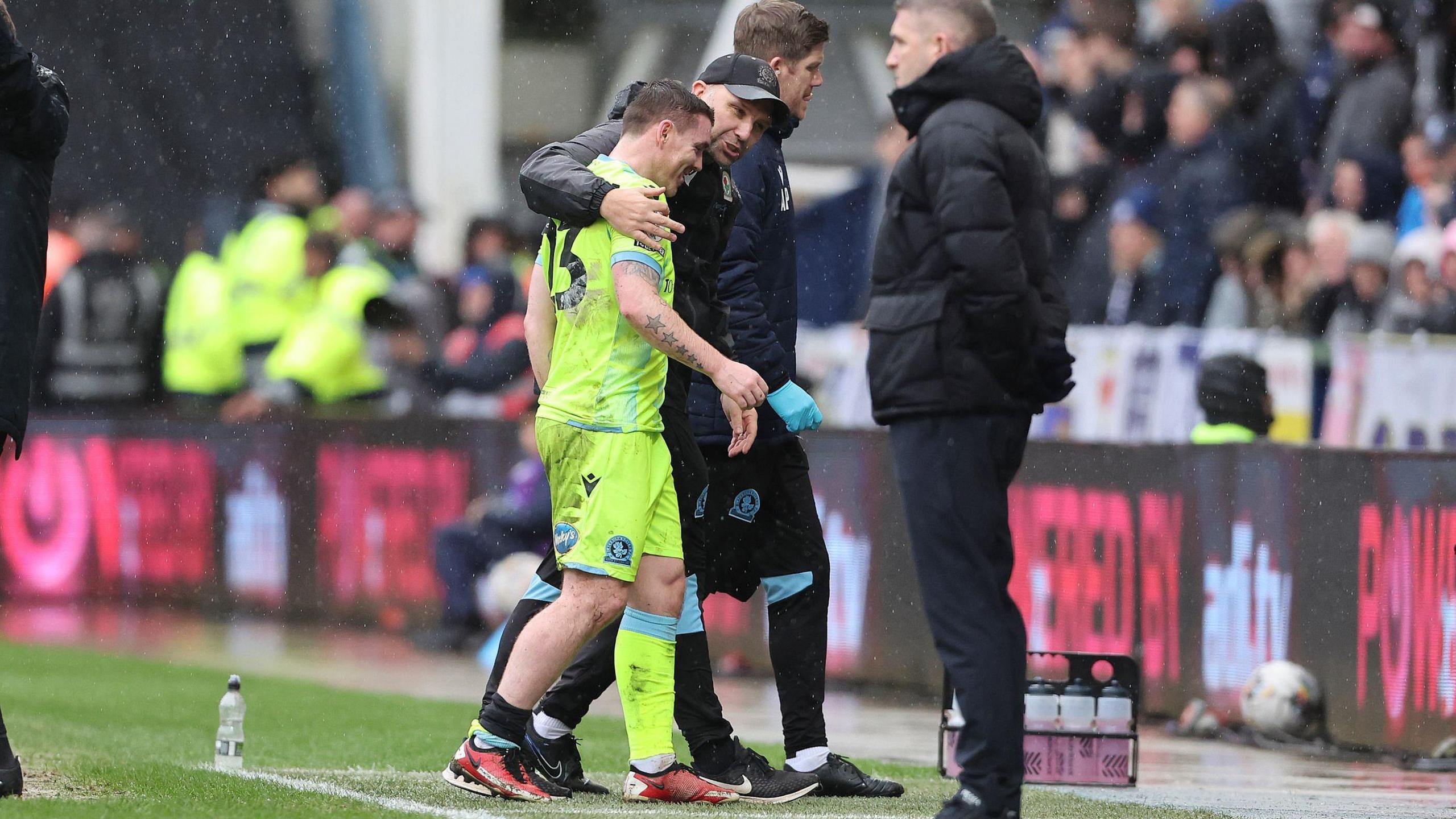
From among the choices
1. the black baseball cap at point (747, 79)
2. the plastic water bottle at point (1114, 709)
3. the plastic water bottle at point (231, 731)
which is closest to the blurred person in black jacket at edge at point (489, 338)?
the plastic water bottle at point (231, 731)

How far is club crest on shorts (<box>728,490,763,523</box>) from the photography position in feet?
24.0

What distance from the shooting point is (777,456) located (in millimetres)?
7367

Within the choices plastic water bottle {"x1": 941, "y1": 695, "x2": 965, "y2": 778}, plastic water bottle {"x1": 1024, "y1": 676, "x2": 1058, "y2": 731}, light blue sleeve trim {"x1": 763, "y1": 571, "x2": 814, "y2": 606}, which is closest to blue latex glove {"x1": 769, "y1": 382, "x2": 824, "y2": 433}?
light blue sleeve trim {"x1": 763, "y1": 571, "x2": 814, "y2": 606}

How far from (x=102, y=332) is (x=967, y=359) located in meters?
13.1

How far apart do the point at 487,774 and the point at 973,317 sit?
202 cm

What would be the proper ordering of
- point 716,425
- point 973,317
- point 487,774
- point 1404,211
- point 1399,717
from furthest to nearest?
point 1404,211, point 1399,717, point 716,425, point 487,774, point 973,317

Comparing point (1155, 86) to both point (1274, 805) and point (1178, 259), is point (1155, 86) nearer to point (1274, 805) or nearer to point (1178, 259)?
point (1178, 259)

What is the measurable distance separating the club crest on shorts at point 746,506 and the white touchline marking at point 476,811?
0.93 metres

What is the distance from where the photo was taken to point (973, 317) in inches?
225

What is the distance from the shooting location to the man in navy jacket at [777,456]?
727cm

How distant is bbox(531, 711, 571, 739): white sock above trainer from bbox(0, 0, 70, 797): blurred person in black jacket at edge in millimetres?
1525

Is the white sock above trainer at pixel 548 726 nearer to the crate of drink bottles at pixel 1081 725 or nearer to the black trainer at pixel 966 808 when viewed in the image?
→ the crate of drink bottles at pixel 1081 725

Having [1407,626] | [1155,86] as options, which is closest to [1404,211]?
[1155,86]

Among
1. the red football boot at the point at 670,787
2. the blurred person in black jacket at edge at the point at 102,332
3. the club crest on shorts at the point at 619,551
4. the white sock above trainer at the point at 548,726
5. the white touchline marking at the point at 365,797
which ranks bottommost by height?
the white touchline marking at the point at 365,797
